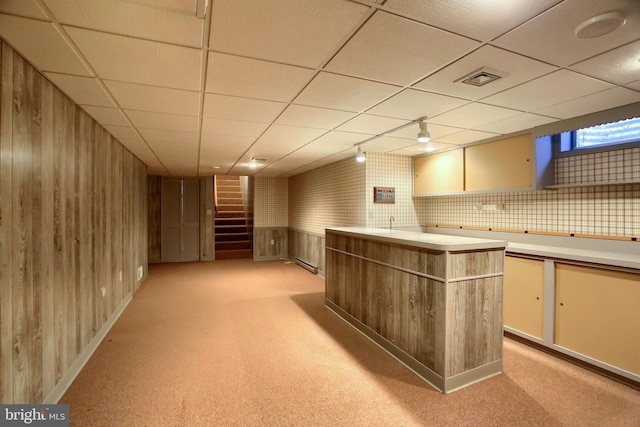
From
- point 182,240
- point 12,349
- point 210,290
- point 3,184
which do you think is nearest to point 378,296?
point 12,349

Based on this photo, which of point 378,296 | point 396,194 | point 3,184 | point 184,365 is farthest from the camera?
point 396,194

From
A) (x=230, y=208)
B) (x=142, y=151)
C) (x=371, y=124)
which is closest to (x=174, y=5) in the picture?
(x=371, y=124)

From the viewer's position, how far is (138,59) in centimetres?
182

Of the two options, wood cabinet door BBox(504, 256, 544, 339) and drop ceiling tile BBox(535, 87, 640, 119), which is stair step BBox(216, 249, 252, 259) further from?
drop ceiling tile BBox(535, 87, 640, 119)

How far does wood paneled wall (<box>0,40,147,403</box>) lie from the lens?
5.64 ft

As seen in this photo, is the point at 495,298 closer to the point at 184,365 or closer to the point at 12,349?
the point at 184,365

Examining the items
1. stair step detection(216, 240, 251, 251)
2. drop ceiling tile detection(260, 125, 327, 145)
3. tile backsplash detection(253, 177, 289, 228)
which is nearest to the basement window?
drop ceiling tile detection(260, 125, 327, 145)

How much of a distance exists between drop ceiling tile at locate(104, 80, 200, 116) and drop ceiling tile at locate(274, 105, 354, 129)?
83cm

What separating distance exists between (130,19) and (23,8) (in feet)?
1.45

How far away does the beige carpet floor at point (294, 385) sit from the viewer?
209cm

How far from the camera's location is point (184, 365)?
2785mm

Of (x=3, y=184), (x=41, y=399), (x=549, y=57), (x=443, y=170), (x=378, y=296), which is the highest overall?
(x=549, y=57)

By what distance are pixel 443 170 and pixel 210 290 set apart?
4.48 meters

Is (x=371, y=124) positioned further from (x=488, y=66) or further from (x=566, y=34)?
(x=566, y=34)
